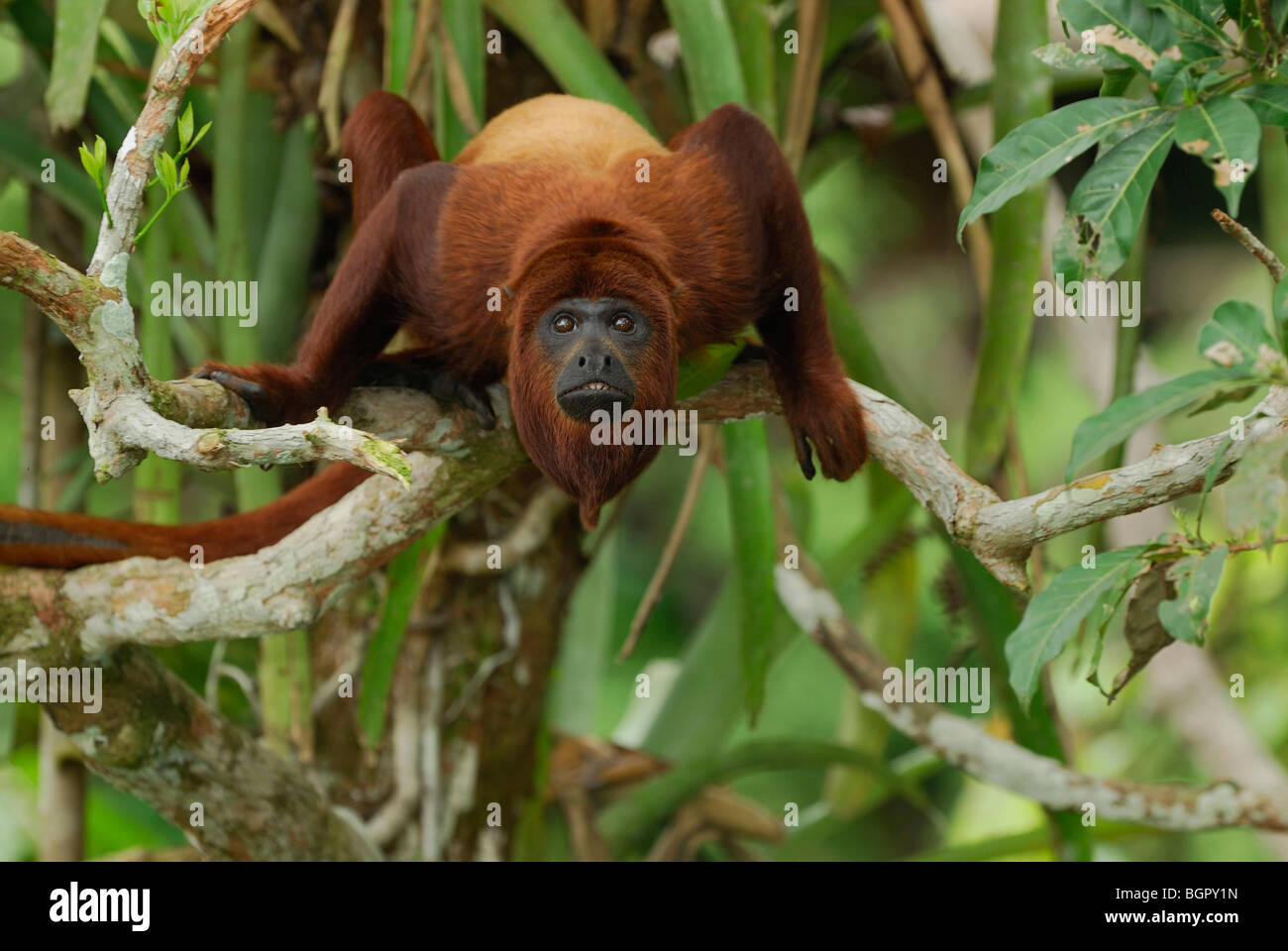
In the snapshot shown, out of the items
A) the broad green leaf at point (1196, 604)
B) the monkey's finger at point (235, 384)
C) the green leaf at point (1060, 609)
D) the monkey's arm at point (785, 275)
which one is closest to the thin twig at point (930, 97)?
the monkey's arm at point (785, 275)

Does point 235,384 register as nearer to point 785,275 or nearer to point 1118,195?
point 785,275

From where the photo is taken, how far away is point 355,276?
1.97 meters

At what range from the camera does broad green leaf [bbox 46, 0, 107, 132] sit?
7.09ft

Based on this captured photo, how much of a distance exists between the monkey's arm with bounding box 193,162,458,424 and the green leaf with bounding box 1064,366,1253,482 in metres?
1.09

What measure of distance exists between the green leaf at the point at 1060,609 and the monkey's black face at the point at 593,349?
2.25ft

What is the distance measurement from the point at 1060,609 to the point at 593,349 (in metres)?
0.77

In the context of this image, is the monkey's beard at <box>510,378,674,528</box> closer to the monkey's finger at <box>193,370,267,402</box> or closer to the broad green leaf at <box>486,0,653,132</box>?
the monkey's finger at <box>193,370,267,402</box>

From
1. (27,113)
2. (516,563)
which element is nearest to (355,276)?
(516,563)

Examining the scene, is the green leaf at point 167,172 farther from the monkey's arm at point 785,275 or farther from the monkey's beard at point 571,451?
the monkey's arm at point 785,275

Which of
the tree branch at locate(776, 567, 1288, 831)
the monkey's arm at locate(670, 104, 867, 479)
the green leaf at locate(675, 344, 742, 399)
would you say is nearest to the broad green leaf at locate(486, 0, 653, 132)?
the monkey's arm at locate(670, 104, 867, 479)

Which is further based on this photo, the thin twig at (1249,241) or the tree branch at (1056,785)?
the tree branch at (1056,785)

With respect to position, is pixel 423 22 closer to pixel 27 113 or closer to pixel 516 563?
pixel 516 563

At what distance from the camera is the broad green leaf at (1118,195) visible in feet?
4.51

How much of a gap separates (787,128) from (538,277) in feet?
3.50
